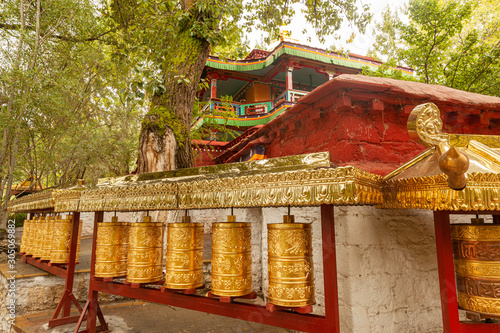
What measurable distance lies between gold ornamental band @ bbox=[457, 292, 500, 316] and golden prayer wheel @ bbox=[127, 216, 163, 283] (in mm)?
2100

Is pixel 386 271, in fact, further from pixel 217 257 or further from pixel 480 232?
pixel 217 257

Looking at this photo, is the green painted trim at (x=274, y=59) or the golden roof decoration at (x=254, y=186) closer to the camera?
the golden roof decoration at (x=254, y=186)

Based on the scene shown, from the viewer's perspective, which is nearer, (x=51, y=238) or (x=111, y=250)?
(x=111, y=250)

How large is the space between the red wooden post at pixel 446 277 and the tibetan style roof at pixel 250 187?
33cm

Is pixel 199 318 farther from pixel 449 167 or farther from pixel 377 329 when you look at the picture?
pixel 449 167

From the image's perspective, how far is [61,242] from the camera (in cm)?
334

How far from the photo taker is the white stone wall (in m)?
2.58

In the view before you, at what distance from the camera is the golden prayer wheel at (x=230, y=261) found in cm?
183

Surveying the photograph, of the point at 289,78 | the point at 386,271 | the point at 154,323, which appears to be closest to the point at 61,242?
the point at 154,323

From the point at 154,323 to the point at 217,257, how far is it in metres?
1.97

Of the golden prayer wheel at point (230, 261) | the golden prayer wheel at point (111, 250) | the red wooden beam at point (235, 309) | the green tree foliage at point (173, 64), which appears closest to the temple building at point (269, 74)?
the green tree foliage at point (173, 64)

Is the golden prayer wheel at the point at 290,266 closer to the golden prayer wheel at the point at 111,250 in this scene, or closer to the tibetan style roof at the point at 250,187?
the tibetan style roof at the point at 250,187

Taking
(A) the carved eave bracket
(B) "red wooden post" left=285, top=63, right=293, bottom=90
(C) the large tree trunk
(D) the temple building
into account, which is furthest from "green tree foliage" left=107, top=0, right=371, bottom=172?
(B) "red wooden post" left=285, top=63, right=293, bottom=90

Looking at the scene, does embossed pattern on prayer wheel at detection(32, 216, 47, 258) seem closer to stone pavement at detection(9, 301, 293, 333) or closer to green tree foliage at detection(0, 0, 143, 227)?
stone pavement at detection(9, 301, 293, 333)
